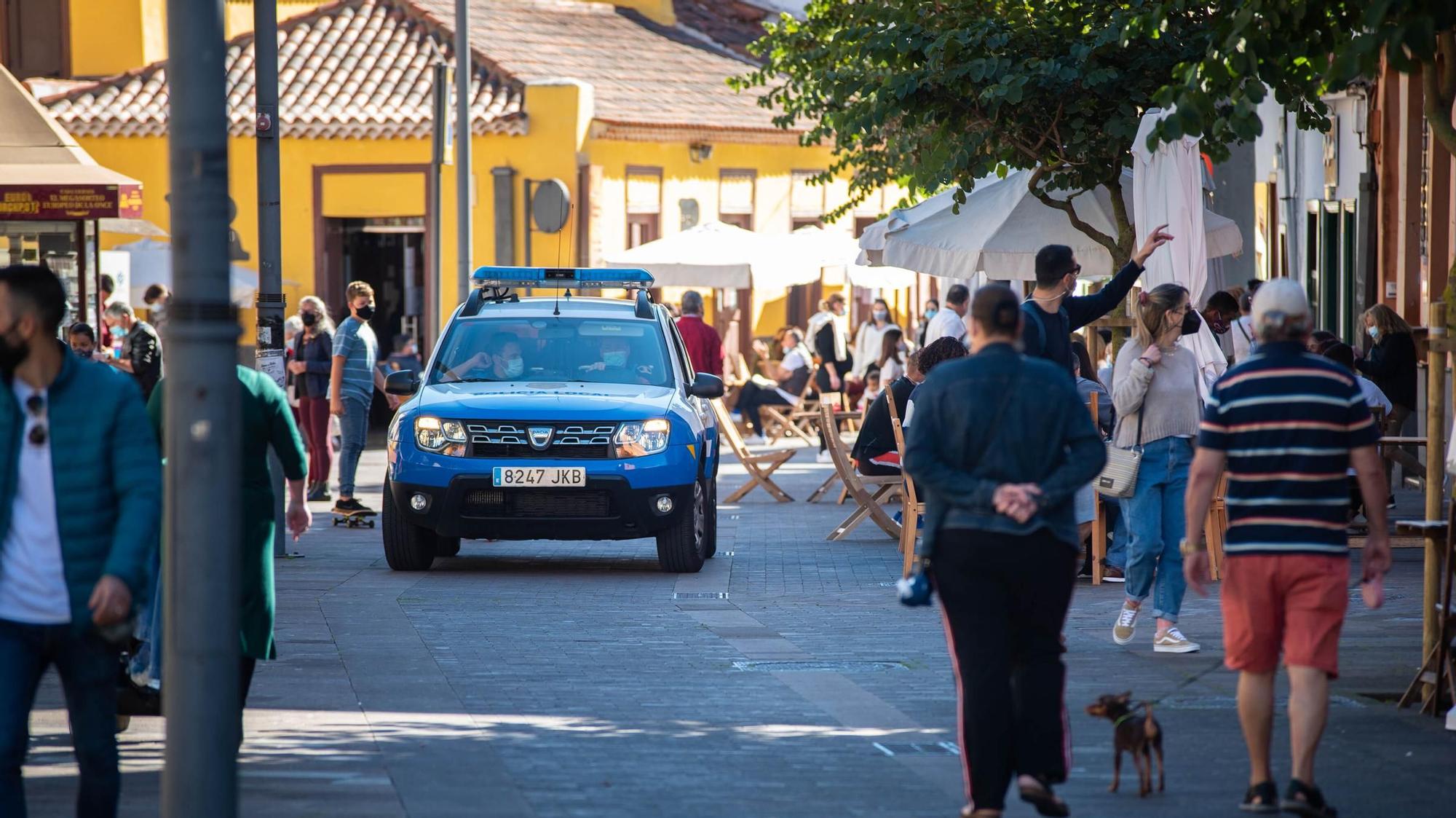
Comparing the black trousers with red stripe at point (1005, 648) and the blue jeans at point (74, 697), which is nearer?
the blue jeans at point (74, 697)

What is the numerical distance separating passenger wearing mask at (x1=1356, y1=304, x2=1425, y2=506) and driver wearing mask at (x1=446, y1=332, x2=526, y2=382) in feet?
23.0

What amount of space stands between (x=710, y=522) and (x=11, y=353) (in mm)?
9463

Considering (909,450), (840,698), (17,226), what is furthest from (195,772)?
(17,226)

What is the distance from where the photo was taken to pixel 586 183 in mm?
34812

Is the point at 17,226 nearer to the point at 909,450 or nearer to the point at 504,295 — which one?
the point at 504,295

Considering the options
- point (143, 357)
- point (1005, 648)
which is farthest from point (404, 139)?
point (1005, 648)

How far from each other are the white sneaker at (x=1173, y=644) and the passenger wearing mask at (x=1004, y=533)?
3.79 metres

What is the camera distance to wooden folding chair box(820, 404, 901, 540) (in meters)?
16.0

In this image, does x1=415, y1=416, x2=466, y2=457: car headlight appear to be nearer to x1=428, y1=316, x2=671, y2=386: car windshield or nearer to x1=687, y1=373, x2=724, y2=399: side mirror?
x1=428, y1=316, x2=671, y2=386: car windshield

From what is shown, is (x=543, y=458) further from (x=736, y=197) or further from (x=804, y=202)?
(x=804, y=202)

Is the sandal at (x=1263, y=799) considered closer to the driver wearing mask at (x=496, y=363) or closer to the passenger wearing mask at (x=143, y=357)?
the driver wearing mask at (x=496, y=363)

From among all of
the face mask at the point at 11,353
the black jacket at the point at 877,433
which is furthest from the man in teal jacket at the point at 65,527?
the black jacket at the point at 877,433

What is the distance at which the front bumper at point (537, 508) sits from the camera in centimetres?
1377

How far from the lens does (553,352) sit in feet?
49.1
